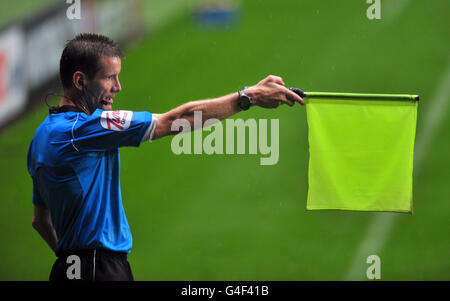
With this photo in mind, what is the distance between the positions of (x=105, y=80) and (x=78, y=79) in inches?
6.1

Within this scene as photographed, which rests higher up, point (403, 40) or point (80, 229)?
point (403, 40)

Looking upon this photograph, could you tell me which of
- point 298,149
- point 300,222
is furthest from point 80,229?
point 298,149

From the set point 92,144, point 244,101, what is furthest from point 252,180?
point 92,144

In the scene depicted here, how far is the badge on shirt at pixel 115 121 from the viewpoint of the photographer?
4.03 meters

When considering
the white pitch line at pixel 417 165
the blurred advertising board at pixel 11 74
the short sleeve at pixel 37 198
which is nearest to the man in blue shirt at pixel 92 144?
the short sleeve at pixel 37 198

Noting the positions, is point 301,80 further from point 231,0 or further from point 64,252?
point 64,252

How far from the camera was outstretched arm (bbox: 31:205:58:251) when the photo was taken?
472cm

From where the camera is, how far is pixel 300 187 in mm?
12070

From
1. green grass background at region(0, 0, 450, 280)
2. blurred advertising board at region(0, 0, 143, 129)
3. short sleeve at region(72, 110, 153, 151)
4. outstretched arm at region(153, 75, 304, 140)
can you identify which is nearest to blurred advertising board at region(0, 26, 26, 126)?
blurred advertising board at region(0, 0, 143, 129)

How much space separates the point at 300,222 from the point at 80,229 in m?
7.12

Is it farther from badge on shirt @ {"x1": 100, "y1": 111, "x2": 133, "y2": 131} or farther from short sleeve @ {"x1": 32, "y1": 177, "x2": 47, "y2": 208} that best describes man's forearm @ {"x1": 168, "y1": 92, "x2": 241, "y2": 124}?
short sleeve @ {"x1": 32, "y1": 177, "x2": 47, "y2": 208}

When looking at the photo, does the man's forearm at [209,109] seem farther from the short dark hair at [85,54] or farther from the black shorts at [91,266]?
the black shorts at [91,266]
